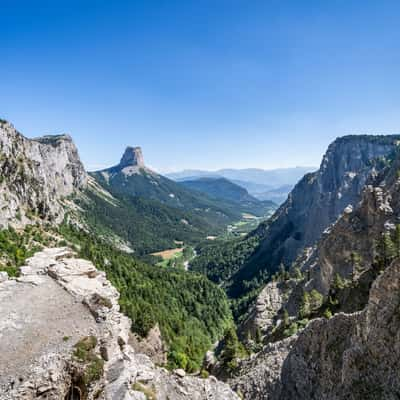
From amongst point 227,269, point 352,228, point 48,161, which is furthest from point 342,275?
point 48,161

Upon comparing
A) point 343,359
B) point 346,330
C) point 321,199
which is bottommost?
point 343,359

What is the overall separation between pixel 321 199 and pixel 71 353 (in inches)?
5599

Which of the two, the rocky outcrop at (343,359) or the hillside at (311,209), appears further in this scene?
the hillside at (311,209)

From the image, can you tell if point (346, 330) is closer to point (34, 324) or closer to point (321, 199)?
point (34, 324)

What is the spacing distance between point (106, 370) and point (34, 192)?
82696mm

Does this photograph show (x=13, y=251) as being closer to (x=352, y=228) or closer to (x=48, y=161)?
(x=352, y=228)

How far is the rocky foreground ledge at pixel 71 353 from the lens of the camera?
19.9 meters

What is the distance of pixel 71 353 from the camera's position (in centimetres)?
2194

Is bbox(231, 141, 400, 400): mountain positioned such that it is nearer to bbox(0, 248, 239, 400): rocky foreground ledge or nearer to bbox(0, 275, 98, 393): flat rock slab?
bbox(0, 248, 239, 400): rocky foreground ledge

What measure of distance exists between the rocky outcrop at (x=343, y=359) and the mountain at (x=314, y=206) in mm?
102329

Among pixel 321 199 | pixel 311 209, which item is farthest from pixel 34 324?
pixel 311 209

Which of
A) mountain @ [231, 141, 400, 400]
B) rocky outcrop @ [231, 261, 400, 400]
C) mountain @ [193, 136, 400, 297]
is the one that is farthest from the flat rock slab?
mountain @ [193, 136, 400, 297]

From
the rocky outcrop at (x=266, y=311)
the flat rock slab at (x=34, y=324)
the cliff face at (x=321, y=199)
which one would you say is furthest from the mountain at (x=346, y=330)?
the cliff face at (x=321, y=199)

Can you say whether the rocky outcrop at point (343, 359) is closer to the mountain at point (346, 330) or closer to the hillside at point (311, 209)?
the mountain at point (346, 330)
